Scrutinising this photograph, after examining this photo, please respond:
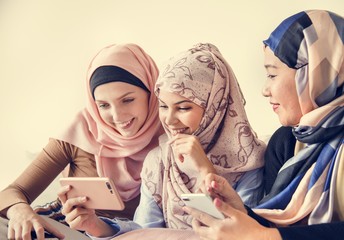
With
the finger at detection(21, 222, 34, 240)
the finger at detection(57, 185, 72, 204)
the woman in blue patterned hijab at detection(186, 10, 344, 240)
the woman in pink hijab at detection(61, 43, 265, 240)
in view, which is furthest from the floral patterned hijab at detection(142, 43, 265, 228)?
the finger at detection(21, 222, 34, 240)

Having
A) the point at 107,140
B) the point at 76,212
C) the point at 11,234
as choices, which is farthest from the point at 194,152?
the point at 11,234

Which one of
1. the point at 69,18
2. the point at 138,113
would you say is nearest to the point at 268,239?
the point at 138,113

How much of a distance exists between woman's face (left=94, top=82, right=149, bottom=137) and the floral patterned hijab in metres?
0.18

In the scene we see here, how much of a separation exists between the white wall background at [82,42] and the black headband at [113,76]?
0.46 meters

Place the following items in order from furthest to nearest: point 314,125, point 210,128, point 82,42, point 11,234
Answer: point 82,42, point 11,234, point 210,128, point 314,125

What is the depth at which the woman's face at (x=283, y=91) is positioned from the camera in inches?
52.3

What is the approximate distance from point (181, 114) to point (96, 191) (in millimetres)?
301

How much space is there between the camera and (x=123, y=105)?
167cm

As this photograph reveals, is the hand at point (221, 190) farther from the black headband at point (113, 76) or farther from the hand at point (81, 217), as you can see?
the black headband at point (113, 76)

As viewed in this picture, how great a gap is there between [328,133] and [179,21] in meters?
1.04

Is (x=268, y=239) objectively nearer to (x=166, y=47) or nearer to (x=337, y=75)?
(x=337, y=75)

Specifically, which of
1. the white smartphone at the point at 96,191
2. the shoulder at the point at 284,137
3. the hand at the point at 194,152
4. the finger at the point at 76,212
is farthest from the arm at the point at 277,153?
the finger at the point at 76,212

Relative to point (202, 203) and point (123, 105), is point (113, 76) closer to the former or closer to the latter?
point (123, 105)

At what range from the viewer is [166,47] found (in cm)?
219
